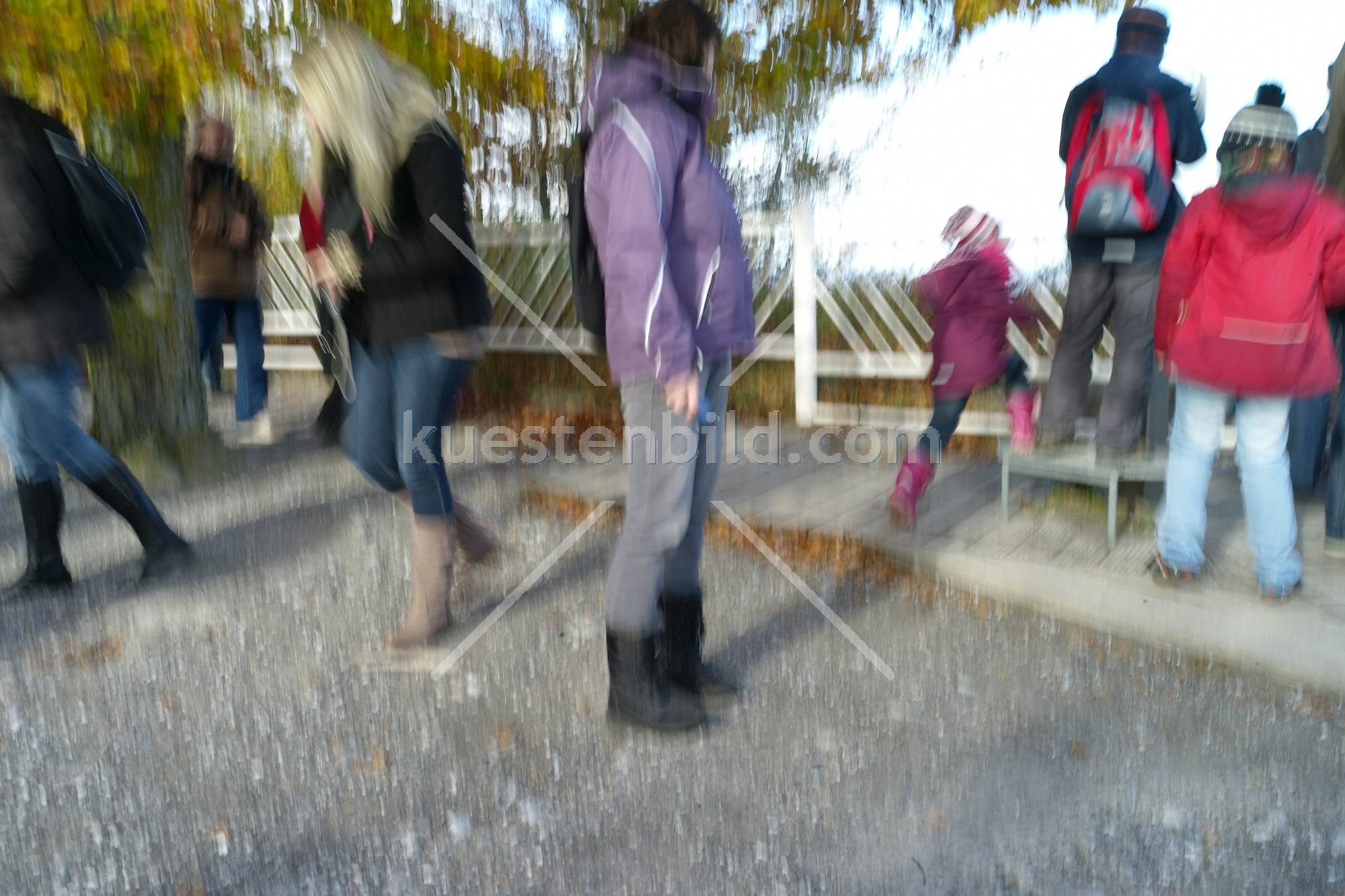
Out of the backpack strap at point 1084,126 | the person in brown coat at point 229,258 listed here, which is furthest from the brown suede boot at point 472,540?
the person in brown coat at point 229,258

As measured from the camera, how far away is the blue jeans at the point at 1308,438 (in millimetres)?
4070

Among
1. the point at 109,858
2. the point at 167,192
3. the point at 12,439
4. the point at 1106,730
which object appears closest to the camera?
the point at 109,858

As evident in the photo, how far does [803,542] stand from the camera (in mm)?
4062

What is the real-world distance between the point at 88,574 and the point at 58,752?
1441 mm

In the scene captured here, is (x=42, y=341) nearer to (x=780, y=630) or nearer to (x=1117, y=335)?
(x=780, y=630)

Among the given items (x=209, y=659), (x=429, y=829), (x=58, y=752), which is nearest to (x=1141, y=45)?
(x=429, y=829)

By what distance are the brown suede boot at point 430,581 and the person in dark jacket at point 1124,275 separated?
98.1 inches

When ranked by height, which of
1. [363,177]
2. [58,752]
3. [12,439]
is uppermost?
[363,177]

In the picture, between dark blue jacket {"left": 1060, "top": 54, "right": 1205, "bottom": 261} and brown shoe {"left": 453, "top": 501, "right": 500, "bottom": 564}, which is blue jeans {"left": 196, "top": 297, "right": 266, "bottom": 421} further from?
dark blue jacket {"left": 1060, "top": 54, "right": 1205, "bottom": 261}

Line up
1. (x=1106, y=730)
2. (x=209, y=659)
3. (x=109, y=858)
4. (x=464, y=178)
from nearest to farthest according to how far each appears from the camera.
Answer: (x=109, y=858) < (x=1106, y=730) < (x=464, y=178) < (x=209, y=659)

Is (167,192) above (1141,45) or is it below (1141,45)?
below

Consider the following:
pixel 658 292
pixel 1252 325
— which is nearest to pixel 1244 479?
pixel 1252 325

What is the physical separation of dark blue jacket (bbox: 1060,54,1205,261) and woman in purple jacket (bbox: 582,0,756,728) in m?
1.88

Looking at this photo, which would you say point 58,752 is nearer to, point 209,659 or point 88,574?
point 209,659
